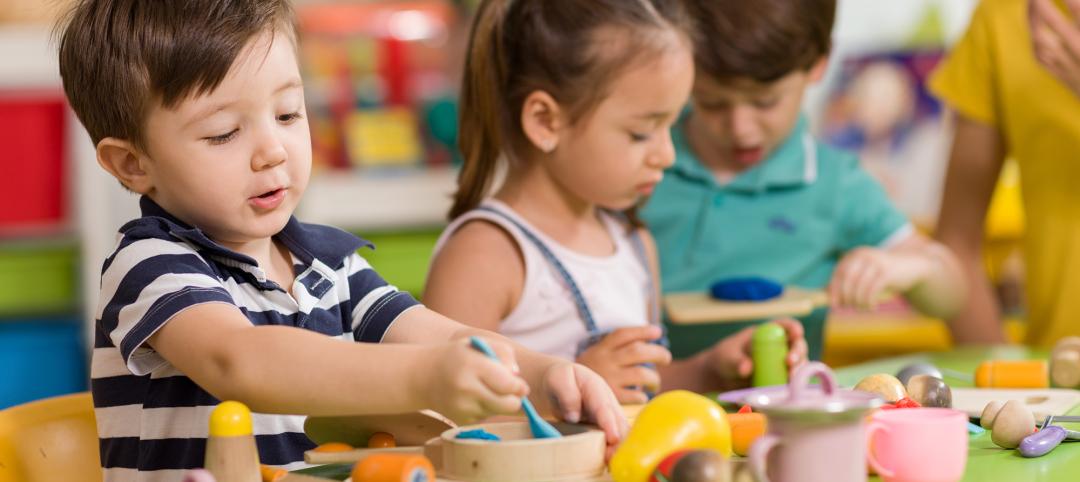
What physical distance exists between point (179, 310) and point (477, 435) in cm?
19

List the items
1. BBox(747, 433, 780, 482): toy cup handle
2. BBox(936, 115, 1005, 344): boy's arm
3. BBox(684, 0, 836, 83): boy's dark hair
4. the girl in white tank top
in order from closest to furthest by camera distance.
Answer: BBox(747, 433, 780, 482): toy cup handle
the girl in white tank top
BBox(684, 0, 836, 83): boy's dark hair
BBox(936, 115, 1005, 344): boy's arm

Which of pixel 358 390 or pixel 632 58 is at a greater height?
pixel 632 58

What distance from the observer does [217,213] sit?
851 mm

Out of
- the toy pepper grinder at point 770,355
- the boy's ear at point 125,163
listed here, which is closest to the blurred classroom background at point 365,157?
the toy pepper grinder at point 770,355

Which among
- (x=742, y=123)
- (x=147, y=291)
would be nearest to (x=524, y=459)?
(x=147, y=291)

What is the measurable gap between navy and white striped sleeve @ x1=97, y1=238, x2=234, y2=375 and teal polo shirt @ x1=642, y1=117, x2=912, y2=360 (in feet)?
2.83

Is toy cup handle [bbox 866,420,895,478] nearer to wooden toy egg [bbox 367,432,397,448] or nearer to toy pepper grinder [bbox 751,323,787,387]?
wooden toy egg [bbox 367,432,397,448]

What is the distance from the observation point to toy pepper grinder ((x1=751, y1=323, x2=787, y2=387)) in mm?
1176

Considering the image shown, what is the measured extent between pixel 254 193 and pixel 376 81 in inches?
83.1

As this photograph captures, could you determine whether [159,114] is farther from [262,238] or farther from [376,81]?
[376,81]

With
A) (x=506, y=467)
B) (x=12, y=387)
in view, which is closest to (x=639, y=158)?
(x=506, y=467)

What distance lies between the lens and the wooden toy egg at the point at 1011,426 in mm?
849

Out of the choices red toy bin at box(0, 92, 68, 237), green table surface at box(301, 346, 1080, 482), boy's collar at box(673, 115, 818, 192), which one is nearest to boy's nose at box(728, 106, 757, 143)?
boy's collar at box(673, 115, 818, 192)

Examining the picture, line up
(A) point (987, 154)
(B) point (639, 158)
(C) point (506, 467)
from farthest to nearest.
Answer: (A) point (987, 154)
(B) point (639, 158)
(C) point (506, 467)
